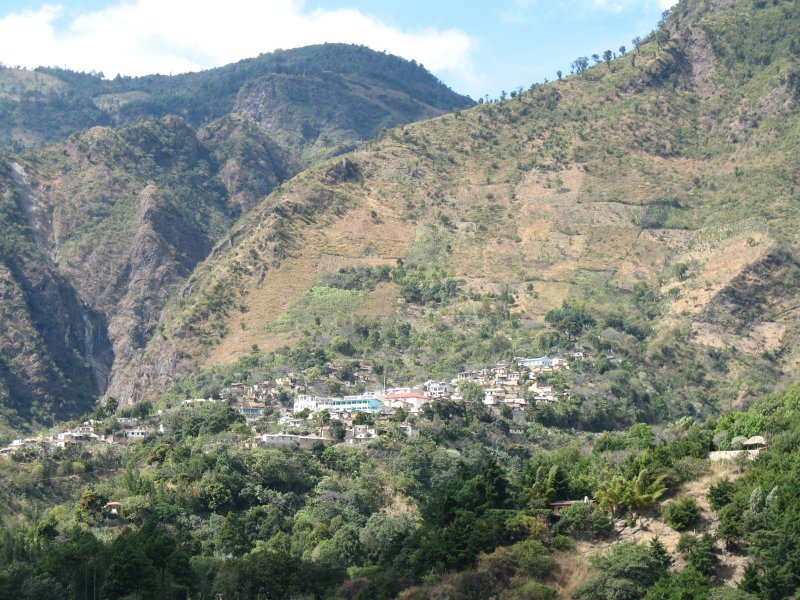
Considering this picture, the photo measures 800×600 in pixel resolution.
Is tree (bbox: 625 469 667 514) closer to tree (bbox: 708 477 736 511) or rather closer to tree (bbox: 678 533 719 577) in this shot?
tree (bbox: 708 477 736 511)

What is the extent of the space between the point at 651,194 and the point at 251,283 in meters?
43.2

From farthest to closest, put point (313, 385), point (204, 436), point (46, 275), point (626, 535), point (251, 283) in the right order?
1. point (46, 275)
2. point (251, 283)
3. point (313, 385)
4. point (204, 436)
5. point (626, 535)

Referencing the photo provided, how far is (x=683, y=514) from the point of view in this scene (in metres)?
60.6

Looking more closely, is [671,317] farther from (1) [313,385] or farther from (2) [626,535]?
(2) [626,535]

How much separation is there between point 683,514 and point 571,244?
8311 cm

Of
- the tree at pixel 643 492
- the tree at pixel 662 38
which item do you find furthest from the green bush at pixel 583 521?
the tree at pixel 662 38

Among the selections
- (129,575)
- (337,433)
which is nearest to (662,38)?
(337,433)

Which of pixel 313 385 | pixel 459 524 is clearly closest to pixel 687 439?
pixel 459 524

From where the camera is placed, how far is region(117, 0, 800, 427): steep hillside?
124062mm

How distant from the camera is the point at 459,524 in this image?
6512cm

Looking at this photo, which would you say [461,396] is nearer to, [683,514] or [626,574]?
[683,514]

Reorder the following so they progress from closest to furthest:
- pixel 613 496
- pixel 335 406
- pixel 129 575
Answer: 1. pixel 613 496
2. pixel 129 575
3. pixel 335 406

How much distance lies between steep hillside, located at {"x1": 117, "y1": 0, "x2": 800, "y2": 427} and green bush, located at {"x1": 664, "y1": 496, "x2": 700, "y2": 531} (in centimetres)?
4528

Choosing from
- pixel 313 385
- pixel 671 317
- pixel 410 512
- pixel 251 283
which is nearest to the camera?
pixel 410 512
